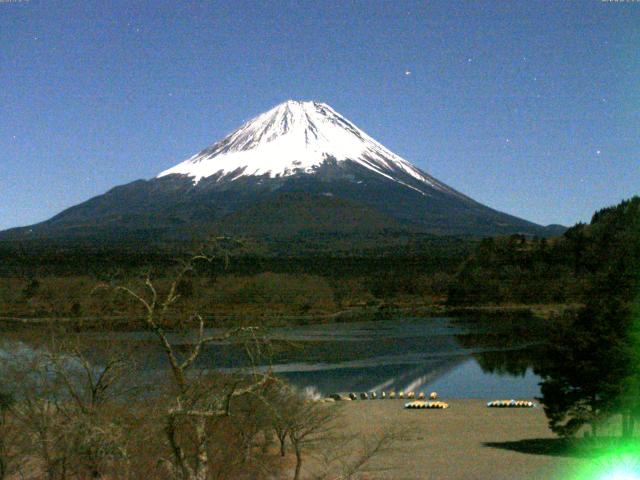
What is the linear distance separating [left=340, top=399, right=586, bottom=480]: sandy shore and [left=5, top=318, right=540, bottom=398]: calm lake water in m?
4.26

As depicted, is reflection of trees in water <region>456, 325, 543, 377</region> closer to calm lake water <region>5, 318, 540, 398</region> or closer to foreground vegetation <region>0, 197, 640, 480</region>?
calm lake water <region>5, 318, 540, 398</region>

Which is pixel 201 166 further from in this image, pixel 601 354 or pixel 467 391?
pixel 601 354

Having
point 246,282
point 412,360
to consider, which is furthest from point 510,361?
point 246,282

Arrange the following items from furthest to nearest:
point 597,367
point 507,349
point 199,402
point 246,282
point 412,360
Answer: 1. point 246,282
2. point 507,349
3. point 412,360
4. point 597,367
5. point 199,402

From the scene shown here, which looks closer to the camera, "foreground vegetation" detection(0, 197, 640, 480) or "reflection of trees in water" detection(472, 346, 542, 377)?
"foreground vegetation" detection(0, 197, 640, 480)

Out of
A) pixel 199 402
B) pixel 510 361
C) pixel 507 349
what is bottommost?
pixel 510 361

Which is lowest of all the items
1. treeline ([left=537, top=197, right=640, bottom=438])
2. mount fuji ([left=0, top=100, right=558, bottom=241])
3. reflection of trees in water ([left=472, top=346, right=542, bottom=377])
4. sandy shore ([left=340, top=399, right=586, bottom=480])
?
reflection of trees in water ([left=472, top=346, right=542, bottom=377])

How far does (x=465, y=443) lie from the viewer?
853 inches

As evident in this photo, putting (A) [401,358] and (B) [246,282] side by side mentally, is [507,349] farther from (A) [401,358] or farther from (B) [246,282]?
(B) [246,282]

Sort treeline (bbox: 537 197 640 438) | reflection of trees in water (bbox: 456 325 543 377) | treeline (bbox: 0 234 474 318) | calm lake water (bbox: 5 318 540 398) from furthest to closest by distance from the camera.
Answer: treeline (bbox: 0 234 474 318) < reflection of trees in water (bbox: 456 325 543 377) < calm lake water (bbox: 5 318 540 398) < treeline (bbox: 537 197 640 438)

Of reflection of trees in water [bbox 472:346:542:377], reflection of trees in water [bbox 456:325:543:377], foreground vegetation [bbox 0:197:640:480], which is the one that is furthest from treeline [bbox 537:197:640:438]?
reflection of trees in water [bbox 456:325:543:377]

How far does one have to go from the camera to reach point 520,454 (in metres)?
19.7

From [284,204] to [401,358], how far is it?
116m

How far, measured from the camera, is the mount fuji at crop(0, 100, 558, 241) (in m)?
142
